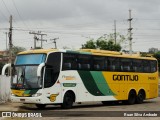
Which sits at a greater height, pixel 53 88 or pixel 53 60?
pixel 53 60

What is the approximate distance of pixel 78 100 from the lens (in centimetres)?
2473

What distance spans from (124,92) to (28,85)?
8.61 m

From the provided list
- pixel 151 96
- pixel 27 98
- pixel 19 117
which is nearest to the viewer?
pixel 19 117

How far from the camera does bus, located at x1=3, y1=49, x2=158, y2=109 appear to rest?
22.5 metres

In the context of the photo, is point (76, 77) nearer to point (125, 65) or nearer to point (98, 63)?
point (98, 63)

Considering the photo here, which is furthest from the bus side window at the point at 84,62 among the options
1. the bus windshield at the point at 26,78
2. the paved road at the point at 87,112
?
the bus windshield at the point at 26,78

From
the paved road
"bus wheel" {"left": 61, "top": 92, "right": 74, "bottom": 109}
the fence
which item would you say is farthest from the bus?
the fence

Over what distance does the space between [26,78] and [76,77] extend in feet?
10.6

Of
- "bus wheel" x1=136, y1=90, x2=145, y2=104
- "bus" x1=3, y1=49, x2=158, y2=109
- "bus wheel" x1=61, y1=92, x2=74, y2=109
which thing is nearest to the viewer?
"bus" x1=3, y1=49, x2=158, y2=109

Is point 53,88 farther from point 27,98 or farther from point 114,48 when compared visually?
point 114,48

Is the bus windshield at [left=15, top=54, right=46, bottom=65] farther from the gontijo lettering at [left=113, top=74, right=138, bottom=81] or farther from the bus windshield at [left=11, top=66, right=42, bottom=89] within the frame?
the gontijo lettering at [left=113, top=74, right=138, bottom=81]

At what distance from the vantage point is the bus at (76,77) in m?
22.5

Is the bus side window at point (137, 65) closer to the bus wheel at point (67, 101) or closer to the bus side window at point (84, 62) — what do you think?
the bus side window at point (84, 62)

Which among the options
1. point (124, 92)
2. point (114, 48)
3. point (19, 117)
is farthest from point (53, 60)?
point (114, 48)
